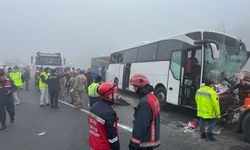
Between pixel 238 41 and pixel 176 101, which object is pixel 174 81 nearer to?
pixel 176 101

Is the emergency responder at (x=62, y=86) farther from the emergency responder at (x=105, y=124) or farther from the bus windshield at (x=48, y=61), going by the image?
the emergency responder at (x=105, y=124)

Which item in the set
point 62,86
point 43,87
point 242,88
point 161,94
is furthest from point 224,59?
point 62,86

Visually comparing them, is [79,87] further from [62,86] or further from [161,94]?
[161,94]

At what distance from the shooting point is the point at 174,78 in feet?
37.3

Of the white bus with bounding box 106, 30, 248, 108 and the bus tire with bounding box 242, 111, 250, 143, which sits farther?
the white bus with bounding box 106, 30, 248, 108

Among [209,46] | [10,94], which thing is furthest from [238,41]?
[10,94]

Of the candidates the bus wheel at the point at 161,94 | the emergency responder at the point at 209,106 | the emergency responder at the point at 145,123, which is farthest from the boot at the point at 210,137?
the bus wheel at the point at 161,94

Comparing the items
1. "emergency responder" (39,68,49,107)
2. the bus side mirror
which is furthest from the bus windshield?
the bus side mirror

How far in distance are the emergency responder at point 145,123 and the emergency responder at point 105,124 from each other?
30cm

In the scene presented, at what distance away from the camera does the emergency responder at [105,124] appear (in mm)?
3385

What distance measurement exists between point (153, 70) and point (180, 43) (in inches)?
97.8

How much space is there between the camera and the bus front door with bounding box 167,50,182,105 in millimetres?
11088

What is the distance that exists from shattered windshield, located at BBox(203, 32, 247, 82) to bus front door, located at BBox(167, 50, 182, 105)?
1.46 metres

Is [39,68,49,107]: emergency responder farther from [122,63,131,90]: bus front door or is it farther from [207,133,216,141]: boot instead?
[207,133,216,141]: boot
